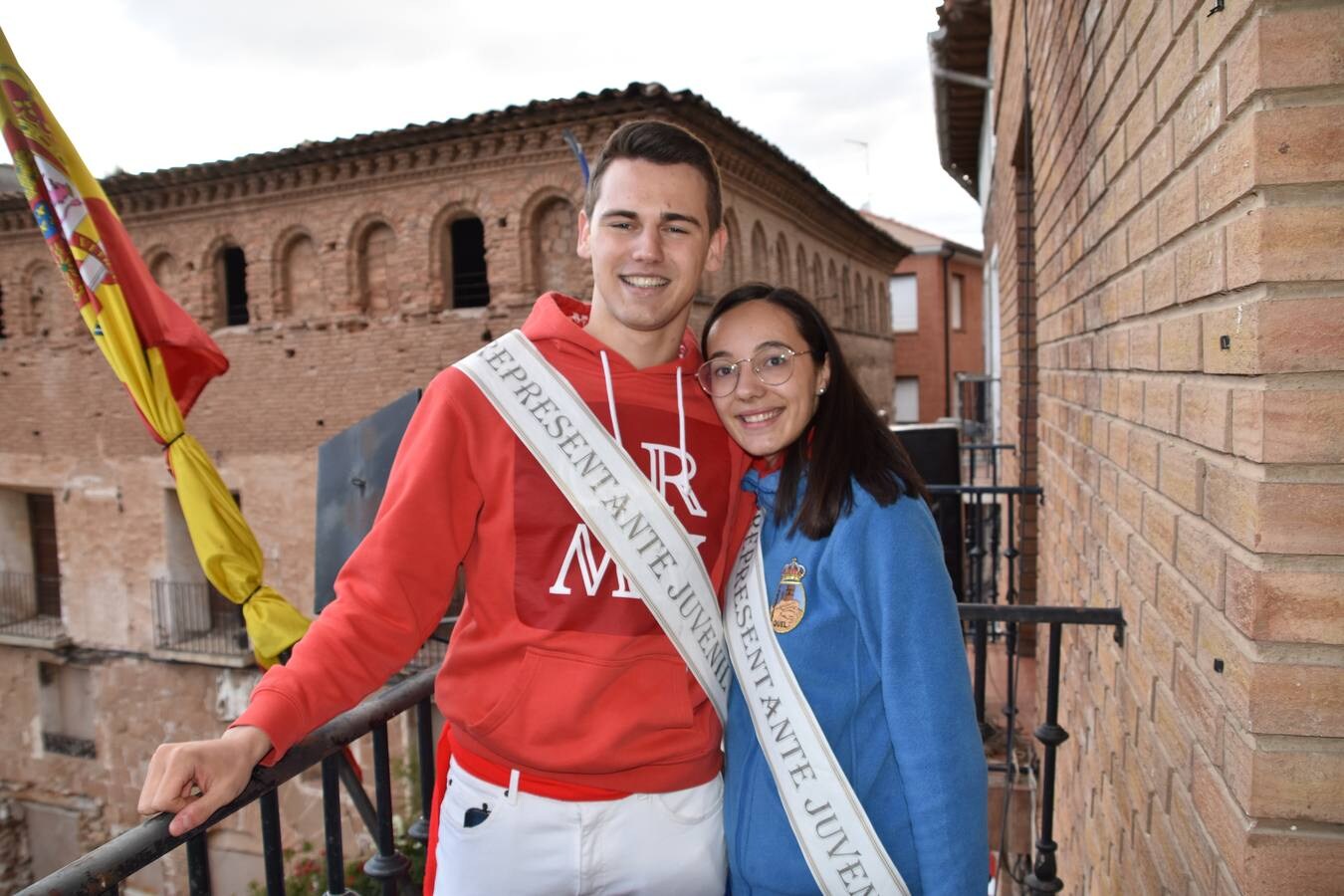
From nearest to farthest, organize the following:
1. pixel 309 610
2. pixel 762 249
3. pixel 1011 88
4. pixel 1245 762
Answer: pixel 1245 762
pixel 1011 88
pixel 309 610
pixel 762 249

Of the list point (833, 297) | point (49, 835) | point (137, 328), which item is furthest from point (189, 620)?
point (833, 297)

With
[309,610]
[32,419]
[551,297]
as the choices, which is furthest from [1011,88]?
[32,419]

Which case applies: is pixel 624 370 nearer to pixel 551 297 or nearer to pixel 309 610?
pixel 551 297

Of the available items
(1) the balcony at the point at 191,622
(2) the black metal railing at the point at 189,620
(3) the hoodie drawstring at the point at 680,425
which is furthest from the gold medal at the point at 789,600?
(2) the black metal railing at the point at 189,620

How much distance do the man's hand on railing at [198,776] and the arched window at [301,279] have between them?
1502cm

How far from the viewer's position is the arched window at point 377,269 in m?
14.9

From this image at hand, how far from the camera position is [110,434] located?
669 inches

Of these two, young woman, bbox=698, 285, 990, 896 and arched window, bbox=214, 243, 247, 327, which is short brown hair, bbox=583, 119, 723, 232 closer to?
Answer: young woman, bbox=698, 285, 990, 896

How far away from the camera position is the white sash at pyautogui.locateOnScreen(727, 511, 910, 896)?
1.72m

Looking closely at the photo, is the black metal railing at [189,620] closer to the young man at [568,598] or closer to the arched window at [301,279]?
the arched window at [301,279]

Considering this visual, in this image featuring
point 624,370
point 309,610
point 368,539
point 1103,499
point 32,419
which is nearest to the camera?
point 368,539

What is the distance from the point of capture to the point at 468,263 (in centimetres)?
1485

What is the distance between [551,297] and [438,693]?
1018 mm

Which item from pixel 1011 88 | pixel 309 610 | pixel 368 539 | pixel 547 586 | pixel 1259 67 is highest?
pixel 1011 88
